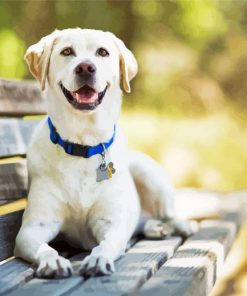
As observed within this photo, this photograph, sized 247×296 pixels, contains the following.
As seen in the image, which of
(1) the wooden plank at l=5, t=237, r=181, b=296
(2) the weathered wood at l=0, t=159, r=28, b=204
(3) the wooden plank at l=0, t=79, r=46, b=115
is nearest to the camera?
(1) the wooden plank at l=5, t=237, r=181, b=296

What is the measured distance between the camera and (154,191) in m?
2.86

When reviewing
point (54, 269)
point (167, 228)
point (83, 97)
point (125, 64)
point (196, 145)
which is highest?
point (125, 64)

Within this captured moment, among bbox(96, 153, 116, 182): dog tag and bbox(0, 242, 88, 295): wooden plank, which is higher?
bbox(96, 153, 116, 182): dog tag

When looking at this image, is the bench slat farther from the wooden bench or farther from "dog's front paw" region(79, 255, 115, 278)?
"dog's front paw" region(79, 255, 115, 278)

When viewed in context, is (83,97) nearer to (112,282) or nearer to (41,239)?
(41,239)

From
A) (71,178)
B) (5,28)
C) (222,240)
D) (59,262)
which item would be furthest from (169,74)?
(59,262)

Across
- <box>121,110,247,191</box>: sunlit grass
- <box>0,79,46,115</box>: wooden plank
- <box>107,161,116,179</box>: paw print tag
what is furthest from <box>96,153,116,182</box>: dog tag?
<box>121,110,247,191</box>: sunlit grass

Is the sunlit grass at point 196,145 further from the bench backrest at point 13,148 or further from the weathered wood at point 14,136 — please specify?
the weathered wood at point 14,136

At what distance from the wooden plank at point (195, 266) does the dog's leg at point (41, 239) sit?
0.27 m

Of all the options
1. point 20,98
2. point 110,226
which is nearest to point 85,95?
point 110,226

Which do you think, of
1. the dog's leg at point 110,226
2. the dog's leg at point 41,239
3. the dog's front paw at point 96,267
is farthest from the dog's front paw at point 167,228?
the dog's front paw at point 96,267

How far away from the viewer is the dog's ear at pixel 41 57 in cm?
226

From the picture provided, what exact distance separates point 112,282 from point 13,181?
3.15ft

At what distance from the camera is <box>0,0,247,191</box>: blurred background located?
196 inches
